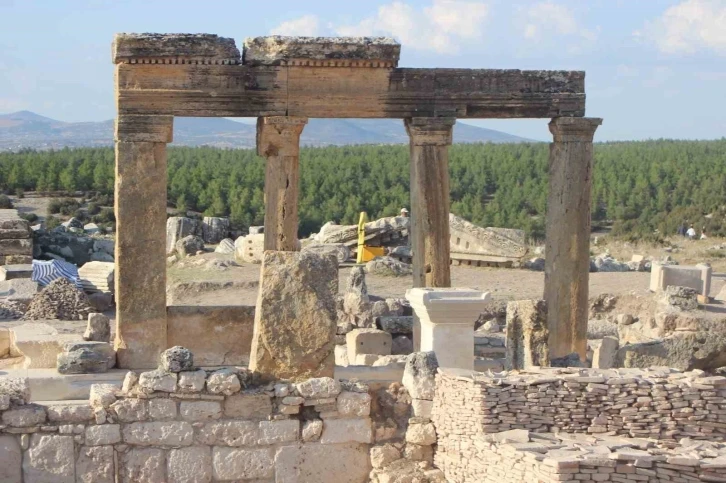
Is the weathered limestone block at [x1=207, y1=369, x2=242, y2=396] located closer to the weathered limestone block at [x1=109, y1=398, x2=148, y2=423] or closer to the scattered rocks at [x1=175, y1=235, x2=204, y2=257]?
the weathered limestone block at [x1=109, y1=398, x2=148, y2=423]

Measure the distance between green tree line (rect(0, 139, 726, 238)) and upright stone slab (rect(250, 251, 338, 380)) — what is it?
1249 inches

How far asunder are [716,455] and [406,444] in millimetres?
2054

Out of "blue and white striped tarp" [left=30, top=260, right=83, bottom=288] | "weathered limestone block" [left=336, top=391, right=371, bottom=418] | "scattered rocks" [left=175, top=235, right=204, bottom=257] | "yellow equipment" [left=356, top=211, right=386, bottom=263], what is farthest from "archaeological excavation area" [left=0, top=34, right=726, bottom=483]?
"scattered rocks" [left=175, top=235, right=204, bottom=257]

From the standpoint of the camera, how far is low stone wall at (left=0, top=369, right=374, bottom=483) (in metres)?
8.22

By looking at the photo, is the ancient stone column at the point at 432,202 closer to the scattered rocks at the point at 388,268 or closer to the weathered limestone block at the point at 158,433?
the weathered limestone block at the point at 158,433

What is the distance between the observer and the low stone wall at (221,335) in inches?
492

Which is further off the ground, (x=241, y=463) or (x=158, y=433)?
(x=158, y=433)

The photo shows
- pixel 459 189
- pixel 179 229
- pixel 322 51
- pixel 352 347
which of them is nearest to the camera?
pixel 322 51

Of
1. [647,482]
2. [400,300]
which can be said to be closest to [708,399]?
[647,482]

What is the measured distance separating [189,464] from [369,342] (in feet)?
23.9

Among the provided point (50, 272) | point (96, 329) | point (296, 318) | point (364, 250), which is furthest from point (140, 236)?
point (364, 250)

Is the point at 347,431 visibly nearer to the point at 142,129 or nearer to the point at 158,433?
Result: the point at 158,433

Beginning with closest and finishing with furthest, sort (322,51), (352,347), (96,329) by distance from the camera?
1. (322,51)
2. (96,329)
3. (352,347)

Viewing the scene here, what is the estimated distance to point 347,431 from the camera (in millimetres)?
8625
